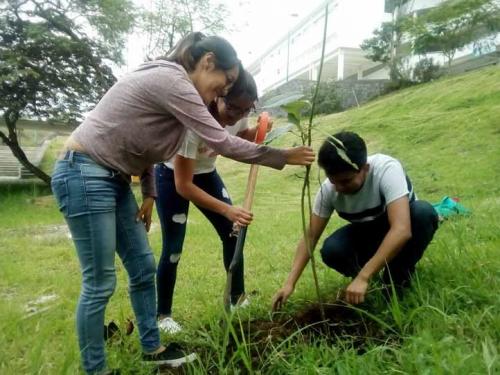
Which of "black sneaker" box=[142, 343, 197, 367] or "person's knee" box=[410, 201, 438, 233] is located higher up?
"person's knee" box=[410, 201, 438, 233]

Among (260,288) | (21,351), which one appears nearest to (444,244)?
(260,288)

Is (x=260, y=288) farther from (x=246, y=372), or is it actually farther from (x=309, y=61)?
(x=309, y=61)

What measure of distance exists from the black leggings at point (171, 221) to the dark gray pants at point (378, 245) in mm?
509

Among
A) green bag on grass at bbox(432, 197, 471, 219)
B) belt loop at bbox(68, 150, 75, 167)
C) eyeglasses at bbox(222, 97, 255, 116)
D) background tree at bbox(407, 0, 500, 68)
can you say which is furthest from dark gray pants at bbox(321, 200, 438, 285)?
background tree at bbox(407, 0, 500, 68)

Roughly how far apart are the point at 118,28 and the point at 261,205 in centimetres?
698

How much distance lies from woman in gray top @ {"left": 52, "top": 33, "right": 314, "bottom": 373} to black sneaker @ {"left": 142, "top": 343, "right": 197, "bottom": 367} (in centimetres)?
23

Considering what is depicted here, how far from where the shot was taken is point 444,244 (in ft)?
7.43

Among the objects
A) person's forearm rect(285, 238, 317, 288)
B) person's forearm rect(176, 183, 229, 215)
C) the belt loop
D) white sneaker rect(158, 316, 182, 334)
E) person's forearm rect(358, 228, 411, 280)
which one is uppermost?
the belt loop

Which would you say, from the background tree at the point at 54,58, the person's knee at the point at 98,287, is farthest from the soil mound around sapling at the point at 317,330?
the background tree at the point at 54,58

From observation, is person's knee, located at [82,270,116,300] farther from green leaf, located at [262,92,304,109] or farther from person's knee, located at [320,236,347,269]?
person's knee, located at [320,236,347,269]

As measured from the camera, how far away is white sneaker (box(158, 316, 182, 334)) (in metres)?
2.05

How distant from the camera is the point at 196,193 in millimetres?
1920

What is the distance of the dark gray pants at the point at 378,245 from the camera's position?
1.92 metres

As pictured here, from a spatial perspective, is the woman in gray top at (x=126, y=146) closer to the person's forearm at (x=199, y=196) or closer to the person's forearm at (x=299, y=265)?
the person's forearm at (x=199, y=196)
